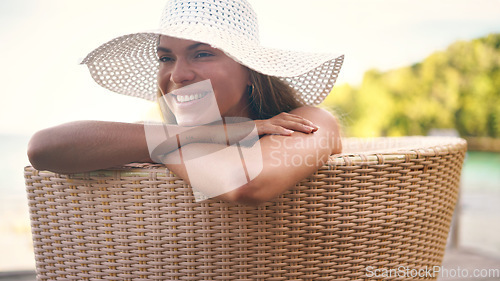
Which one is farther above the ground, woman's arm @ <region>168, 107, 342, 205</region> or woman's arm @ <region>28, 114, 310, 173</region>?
woman's arm @ <region>28, 114, 310, 173</region>

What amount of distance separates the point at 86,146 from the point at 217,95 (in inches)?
19.1

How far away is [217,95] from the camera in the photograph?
4.07 feet

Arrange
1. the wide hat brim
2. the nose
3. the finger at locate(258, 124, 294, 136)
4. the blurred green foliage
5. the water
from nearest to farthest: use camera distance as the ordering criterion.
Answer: the finger at locate(258, 124, 294, 136) → the wide hat brim → the nose → the water → the blurred green foliage

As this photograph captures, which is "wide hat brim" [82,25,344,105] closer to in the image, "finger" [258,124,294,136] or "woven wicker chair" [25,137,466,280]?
"finger" [258,124,294,136]

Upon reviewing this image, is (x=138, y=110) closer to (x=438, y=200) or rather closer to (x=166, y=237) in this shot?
(x=166, y=237)

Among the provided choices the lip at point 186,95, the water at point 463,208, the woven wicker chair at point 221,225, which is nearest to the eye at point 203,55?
the lip at point 186,95

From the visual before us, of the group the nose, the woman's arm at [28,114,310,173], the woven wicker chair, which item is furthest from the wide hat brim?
the woven wicker chair

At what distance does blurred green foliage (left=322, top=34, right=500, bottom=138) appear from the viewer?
15711mm

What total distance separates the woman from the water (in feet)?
0.71

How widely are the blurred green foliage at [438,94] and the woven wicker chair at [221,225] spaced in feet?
46.6

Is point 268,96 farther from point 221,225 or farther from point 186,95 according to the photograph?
point 221,225

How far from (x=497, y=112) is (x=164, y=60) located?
676 inches

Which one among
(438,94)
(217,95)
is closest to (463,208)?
(217,95)

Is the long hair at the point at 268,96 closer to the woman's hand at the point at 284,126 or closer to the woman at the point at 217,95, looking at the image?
the woman at the point at 217,95
